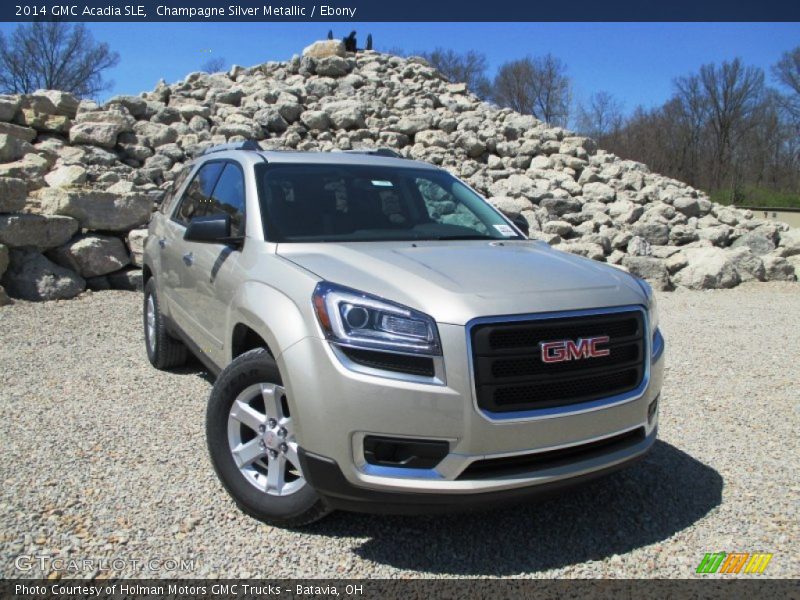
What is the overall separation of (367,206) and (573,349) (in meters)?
1.78

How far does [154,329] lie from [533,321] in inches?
162

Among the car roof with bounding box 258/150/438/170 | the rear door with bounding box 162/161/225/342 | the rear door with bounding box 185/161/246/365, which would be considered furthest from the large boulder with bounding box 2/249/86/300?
the car roof with bounding box 258/150/438/170

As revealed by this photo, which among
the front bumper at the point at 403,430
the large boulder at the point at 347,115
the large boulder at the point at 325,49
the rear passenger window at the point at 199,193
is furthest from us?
the large boulder at the point at 325,49

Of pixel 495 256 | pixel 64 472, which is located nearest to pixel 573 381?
pixel 495 256

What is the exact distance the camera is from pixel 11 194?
8742mm

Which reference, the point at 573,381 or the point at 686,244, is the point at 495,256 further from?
the point at 686,244

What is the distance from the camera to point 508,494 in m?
2.74

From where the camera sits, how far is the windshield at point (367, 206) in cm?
383

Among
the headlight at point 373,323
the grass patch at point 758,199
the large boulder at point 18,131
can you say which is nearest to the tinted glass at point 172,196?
the headlight at point 373,323

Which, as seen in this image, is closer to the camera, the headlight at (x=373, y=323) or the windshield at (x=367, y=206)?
the headlight at (x=373, y=323)

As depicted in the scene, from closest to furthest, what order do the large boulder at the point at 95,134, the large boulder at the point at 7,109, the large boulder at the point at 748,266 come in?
the large boulder at the point at 748,266
the large boulder at the point at 7,109
the large boulder at the point at 95,134

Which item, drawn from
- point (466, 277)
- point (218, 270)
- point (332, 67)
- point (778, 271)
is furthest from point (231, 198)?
point (332, 67)

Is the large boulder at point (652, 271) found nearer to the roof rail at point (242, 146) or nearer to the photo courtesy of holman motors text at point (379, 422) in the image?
the photo courtesy of holman motors text at point (379, 422)

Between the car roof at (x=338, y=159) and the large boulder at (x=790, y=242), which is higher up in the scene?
the car roof at (x=338, y=159)
